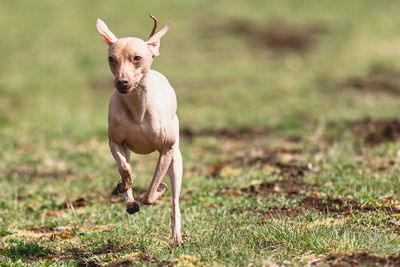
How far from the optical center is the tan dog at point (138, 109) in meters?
4.49

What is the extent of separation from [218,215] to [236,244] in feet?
5.34

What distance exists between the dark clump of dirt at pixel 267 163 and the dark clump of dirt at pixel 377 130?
1.45 metres

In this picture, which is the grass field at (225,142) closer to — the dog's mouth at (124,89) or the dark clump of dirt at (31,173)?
the dark clump of dirt at (31,173)

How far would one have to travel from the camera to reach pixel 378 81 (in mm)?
16672

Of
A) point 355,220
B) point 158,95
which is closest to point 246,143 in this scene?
point 355,220

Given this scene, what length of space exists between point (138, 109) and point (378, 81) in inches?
524

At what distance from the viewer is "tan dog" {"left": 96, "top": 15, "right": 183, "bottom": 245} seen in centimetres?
449

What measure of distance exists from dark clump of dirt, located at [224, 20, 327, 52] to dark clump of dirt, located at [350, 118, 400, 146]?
38.8 ft

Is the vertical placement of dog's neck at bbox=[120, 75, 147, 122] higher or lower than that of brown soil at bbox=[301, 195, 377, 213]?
higher

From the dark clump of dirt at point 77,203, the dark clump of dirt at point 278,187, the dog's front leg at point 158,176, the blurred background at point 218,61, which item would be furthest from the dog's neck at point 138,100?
the blurred background at point 218,61

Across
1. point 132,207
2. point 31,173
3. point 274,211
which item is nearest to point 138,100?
A: point 132,207

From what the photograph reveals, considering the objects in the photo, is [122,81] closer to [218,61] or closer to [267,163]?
[267,163]

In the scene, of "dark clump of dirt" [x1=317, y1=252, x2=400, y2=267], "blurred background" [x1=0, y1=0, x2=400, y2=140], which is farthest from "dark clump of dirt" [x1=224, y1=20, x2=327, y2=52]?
"dark clump of dirt" [x1=317, y1=252, x2=400, y2=267]

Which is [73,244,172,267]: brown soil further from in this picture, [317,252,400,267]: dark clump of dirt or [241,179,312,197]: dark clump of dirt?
[241,179,312,197]: dark clump of dirt
